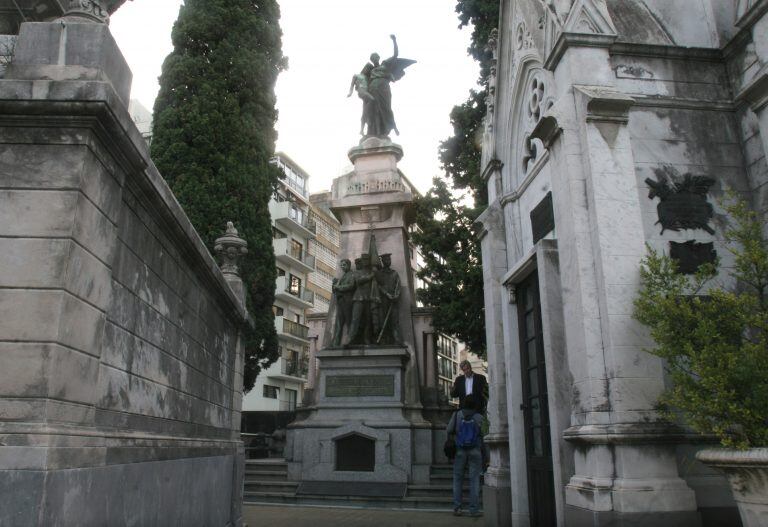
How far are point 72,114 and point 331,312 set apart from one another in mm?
11261

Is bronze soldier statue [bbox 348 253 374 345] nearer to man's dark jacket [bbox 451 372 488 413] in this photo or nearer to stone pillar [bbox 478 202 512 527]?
man's dark jacket [bbox 451 372 488 413]

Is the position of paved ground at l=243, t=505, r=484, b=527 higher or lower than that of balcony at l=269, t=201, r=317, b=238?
lower

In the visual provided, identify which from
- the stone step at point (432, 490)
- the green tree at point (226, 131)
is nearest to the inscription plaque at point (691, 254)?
the stone step at point (432, 490)

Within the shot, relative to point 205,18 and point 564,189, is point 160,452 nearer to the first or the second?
point 564,189

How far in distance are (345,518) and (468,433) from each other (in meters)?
2.43

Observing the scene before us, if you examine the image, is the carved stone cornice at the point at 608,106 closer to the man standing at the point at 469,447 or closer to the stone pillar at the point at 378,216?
the man standing at the point at 469,447

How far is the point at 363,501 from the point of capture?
37.4 feet

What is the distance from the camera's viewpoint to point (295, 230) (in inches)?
1640

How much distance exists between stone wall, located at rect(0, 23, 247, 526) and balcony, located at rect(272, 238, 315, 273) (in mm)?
33806

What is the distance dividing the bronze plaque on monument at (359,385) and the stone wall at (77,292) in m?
8.10

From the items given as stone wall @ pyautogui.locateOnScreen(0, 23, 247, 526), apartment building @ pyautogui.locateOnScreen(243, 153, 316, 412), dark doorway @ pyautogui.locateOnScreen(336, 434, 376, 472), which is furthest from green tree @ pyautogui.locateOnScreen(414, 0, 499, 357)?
apartment building @ pyautogui.locateOnScreen(243, 153, 316, 412)

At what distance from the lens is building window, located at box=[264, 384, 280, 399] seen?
37.8m

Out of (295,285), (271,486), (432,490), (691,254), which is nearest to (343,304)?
(271,486)

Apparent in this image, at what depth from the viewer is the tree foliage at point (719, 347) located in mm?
4004
